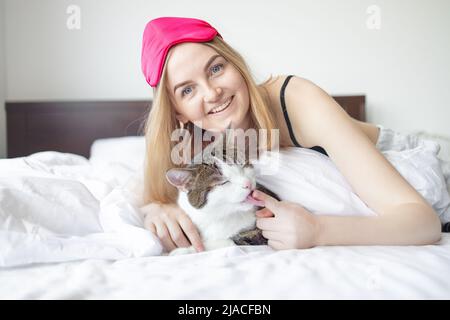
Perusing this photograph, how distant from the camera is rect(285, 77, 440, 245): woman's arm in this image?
777 millimetres

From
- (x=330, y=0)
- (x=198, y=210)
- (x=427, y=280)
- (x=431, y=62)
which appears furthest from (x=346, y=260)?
(x=431, y=62)

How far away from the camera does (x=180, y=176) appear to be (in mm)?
874

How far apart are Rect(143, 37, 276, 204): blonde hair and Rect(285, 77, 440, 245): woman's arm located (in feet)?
0.33

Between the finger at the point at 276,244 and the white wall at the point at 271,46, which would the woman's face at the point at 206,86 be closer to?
the finger at the point at 276,244

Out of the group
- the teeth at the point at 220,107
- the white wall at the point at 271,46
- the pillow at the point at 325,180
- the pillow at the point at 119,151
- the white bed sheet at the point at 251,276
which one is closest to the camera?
the white bed sheet at the point at 251,276

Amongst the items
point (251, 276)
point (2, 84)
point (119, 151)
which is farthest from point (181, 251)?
point (2, 84)

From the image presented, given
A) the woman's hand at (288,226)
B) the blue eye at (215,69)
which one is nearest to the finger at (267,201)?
the woman's hand at (288,226)

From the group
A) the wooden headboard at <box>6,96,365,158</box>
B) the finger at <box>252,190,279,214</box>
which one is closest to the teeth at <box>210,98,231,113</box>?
the finger at <box>252,190,279,214</box>

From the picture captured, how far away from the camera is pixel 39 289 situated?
0.57m

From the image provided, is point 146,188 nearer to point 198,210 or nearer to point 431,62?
point 198,210

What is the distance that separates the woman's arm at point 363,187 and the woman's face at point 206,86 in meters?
0.17

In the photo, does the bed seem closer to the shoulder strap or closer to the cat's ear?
the cat's ear

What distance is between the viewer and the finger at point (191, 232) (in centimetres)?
84
